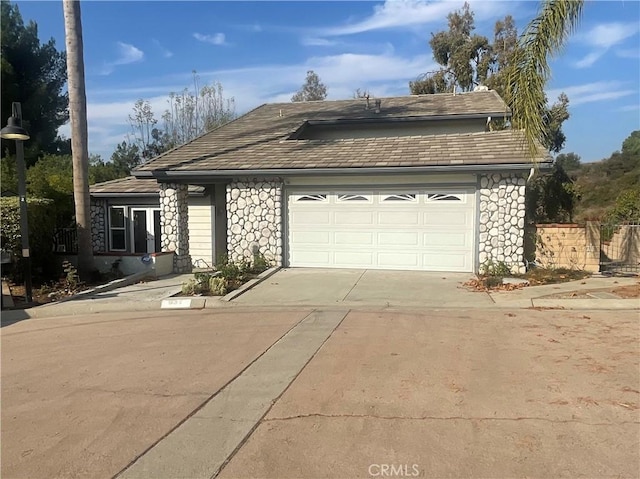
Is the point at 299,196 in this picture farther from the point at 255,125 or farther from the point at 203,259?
the point at 255,125

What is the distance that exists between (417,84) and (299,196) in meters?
23.8

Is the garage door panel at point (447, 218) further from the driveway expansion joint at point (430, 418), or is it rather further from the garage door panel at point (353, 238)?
the driveway expansion joint at point (430, 418)

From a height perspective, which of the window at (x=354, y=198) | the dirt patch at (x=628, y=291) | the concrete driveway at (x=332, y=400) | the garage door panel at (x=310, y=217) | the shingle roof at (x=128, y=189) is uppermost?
the shingle roof at (x=128, y=189)

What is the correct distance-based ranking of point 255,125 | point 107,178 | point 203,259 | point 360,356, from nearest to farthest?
1. point 360,356
2. point 203,259
3. point 255,125
4. point 107,178

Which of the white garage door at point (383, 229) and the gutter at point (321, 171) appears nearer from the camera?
the gutter at point (321, 171)

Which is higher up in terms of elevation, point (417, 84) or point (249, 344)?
point (417, 84)

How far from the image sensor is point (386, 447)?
12.8 ft

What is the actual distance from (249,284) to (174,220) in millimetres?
4629

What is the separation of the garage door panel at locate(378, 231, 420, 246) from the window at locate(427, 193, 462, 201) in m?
1.01

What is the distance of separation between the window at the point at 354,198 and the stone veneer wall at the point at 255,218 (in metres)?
1.78

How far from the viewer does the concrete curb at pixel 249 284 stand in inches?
420

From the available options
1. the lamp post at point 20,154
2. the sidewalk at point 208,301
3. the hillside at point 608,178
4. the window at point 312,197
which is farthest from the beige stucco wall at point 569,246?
the hillside at point 608,178

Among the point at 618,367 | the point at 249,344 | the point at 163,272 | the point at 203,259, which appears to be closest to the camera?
the point at 618,367

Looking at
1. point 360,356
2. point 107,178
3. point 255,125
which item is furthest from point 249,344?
point 107,178
